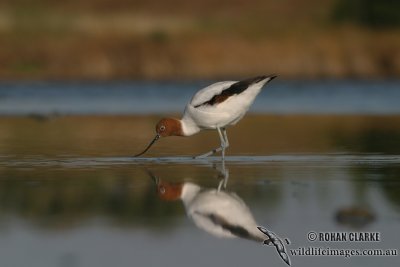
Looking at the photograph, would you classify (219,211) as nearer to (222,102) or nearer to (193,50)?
(222,102)

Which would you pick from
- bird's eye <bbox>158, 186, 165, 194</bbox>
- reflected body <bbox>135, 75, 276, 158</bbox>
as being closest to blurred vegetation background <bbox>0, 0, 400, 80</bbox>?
reflected body <bbox>135, 75, 276, 158</bbox>

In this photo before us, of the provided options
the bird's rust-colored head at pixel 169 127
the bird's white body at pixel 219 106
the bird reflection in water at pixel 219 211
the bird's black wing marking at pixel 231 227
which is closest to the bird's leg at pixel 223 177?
the bird reflection in water at pixel 219 211

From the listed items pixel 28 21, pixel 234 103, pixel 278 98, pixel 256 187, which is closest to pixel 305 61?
pixel 278 98

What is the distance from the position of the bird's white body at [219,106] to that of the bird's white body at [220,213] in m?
2.52

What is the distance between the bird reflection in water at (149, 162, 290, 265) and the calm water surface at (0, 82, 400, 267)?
2.3 inches

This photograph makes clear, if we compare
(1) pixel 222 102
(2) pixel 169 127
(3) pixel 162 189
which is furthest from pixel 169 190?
(2) pixel 169 127

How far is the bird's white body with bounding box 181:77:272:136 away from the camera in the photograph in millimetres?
14195

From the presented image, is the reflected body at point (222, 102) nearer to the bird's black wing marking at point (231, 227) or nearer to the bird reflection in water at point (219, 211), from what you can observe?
the bird reflection in water at point (219, 211)

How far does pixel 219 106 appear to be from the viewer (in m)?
14.2

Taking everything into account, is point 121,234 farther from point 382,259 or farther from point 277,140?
point 277,140

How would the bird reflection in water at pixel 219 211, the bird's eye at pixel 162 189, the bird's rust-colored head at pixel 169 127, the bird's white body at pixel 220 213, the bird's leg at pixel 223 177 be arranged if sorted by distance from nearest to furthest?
the bird reflection in water at pixel 219 211
the bird's white body at pixel 220 213
the bird's eye at pixel 162 189
the bird's leg at pixel 223 177
the bird's rust-colored head at pixel 169 127

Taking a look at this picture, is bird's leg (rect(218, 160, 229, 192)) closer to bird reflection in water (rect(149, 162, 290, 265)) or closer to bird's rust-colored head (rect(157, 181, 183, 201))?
bird reflection in water (rect(149, 162, 290, 265))

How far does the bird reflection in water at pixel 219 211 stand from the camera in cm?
925

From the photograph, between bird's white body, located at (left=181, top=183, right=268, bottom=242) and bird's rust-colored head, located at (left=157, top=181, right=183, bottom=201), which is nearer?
bird's white body, located at (left=181, top=183, right=268, bottom=242)
